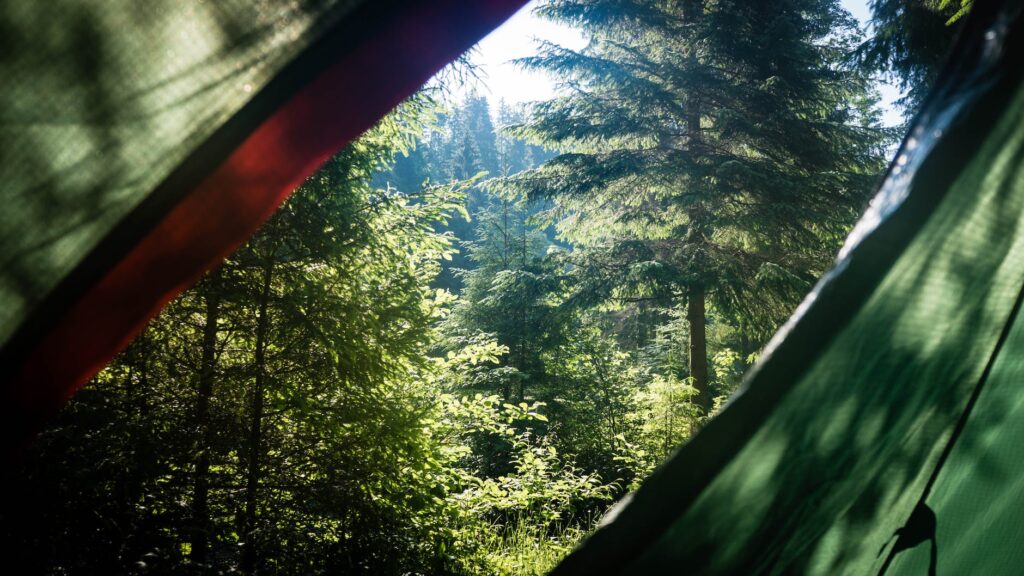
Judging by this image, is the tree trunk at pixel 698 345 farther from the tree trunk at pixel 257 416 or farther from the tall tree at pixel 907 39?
the tree trunk at pixel 257 416

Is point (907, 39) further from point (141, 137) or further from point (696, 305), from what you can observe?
point (141, 137)

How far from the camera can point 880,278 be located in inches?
20.6

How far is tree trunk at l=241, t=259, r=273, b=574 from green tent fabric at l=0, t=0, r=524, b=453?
3667 mm

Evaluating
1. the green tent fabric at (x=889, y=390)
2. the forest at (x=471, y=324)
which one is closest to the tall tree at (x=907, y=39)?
the forest at (x=471, y=324)

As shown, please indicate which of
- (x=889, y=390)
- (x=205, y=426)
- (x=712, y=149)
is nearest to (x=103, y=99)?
(x=889, y=390)

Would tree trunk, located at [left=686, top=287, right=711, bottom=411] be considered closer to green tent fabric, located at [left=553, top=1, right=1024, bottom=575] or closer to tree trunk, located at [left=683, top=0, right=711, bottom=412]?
tree trunk, located at [left=683, top=0, right=711, bottom=412]

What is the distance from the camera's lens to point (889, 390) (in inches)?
25.3

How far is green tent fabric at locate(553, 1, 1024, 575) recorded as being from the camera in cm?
49

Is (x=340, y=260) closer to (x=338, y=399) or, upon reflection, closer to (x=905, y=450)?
(x=338, y=399)

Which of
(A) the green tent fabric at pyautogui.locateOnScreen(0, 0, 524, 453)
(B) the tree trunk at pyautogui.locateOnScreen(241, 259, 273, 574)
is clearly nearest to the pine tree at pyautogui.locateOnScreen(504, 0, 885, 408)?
(B) the tree trunk at pyautogui.locateOnScreen(241, 259, 273, 574)

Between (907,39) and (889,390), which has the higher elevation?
(907,39)

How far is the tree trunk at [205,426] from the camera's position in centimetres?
313

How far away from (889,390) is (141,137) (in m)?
0.93

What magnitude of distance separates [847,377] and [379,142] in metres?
4.80
